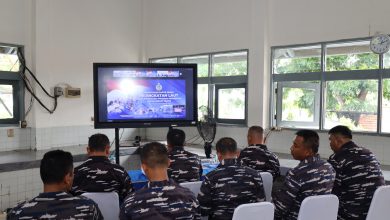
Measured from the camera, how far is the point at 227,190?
2.46m

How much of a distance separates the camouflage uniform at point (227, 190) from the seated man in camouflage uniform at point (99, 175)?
0.63 meters

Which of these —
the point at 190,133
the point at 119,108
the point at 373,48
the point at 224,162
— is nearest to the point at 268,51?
A: the point at 373,48

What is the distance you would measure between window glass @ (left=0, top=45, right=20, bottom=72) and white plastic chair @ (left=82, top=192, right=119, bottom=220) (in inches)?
169

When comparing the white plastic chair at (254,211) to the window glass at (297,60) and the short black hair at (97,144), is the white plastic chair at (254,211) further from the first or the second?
the window glass at (297,60)

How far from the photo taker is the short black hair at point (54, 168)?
5.74 ft

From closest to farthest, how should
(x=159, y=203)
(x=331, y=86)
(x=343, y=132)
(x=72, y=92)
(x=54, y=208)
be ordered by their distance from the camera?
1. (x=54, y=208)
2. (x=159, y=203)
3. (x=343, y=132)
4. (x=331, y=86)
5. (x=72, y=92)

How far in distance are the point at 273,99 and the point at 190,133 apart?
1.94m

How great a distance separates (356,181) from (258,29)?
3447 mm

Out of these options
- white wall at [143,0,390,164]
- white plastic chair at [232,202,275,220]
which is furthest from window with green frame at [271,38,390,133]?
white plastic chair at [232,202,275,220]

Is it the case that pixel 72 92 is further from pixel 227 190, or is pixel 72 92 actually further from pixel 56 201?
pixel 56 201

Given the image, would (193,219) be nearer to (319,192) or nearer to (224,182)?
(224,182)

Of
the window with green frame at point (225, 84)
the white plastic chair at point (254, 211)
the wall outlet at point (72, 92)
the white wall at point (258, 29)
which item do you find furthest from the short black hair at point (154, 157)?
the wall outlet at point (72, 92)

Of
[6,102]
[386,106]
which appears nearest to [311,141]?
[386,106]

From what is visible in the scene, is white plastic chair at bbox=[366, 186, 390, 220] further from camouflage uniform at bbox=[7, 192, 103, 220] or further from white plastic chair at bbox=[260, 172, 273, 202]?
camouflage uniform at bbox=[7, 192, 103, 220]
